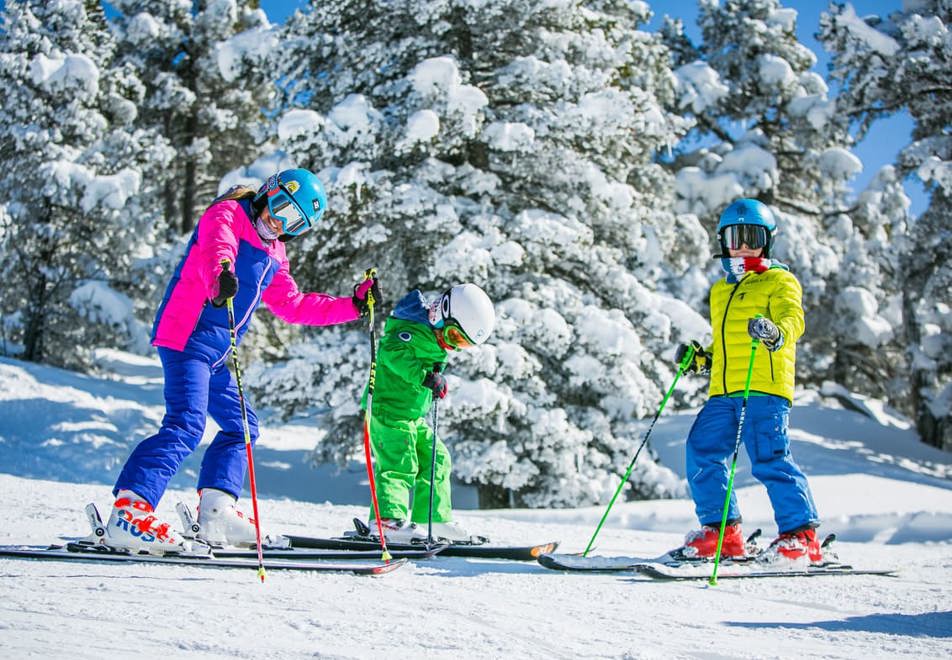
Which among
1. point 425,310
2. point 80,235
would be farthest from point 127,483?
point 80,235

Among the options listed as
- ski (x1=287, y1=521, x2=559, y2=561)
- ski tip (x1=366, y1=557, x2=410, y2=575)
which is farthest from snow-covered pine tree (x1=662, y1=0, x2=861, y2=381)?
ski tip (x1=366, y1=557, x2=410, y2=575)

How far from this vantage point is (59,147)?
50.8 feet

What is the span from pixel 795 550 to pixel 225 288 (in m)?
3.48

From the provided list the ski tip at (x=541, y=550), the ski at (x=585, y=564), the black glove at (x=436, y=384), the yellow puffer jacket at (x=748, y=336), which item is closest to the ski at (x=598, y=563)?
the ski at (x=585, y=564)

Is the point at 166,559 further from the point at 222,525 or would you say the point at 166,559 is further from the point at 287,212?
the point at 287,212

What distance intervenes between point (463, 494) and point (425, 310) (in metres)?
7.39

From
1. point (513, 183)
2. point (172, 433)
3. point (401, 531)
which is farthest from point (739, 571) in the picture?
point (513, 183)

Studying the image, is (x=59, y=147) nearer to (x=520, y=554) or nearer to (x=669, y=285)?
(x=669, y=285)

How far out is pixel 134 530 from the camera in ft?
12.5

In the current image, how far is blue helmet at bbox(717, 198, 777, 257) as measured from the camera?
5.15m

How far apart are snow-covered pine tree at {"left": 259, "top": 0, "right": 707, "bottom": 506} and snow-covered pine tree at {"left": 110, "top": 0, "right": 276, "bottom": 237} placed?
1023 cm

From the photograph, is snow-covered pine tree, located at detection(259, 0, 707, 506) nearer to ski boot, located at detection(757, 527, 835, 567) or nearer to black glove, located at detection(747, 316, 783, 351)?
ski boot, located at detection(757, 527, 835, 567)

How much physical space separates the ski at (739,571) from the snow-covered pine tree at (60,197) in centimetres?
1310

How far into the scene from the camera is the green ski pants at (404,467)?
5254mm
